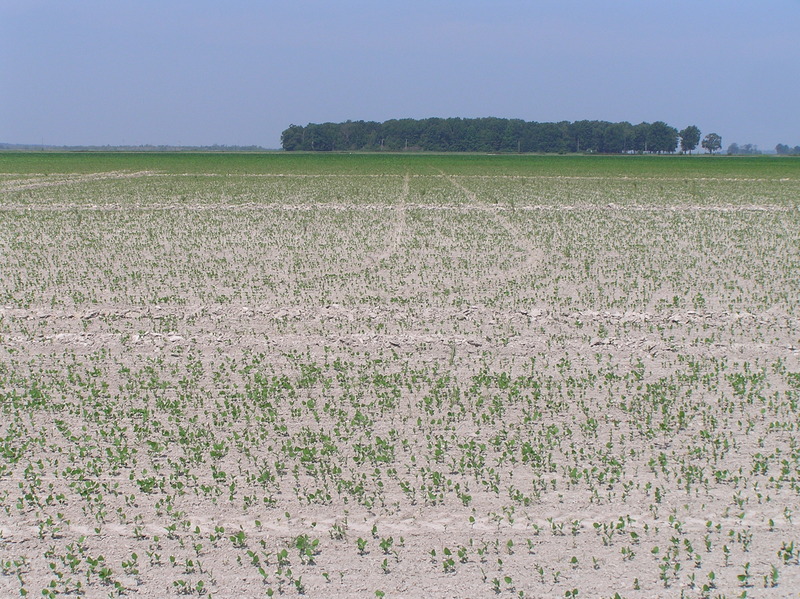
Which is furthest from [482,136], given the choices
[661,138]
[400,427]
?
[400,427]

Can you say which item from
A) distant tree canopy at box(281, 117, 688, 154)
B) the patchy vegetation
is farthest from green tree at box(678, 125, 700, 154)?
the patchy vegetation

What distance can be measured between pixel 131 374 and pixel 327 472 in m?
3.93

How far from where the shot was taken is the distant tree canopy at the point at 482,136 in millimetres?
181625

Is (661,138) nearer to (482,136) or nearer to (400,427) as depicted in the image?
(482,136)

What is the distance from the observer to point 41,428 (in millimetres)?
8320

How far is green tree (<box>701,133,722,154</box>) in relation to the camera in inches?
7731

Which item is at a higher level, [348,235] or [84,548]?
[348,235]

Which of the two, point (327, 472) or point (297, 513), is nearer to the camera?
point (297, 513)

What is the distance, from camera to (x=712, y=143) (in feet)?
647

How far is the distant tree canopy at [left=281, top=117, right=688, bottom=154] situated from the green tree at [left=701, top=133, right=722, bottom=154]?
14.1 meters

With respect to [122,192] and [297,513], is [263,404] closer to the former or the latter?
[297,513]

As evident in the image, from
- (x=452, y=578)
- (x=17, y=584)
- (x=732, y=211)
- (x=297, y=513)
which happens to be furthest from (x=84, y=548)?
(x=732, y=211)

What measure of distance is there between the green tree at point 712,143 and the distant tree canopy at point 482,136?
46.2 feet

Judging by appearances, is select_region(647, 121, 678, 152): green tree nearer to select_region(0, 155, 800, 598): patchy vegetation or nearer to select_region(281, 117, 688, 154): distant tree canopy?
select_region(281, 117, 688, 154): distant tree canopy
